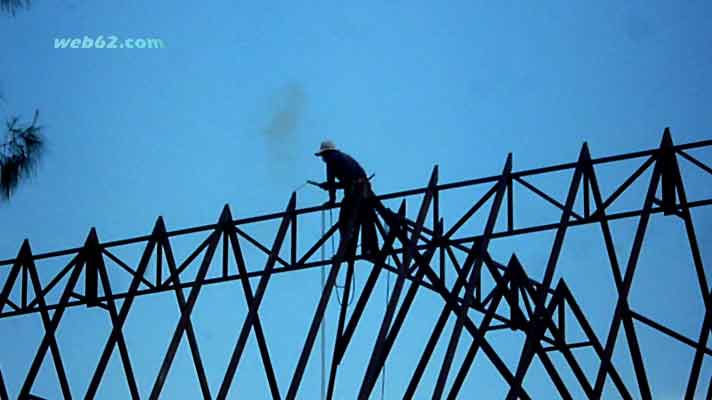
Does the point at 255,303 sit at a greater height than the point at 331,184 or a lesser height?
lesser

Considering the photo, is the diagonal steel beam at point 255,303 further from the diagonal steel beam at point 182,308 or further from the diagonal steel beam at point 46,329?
the diagonal steel beam at point 46,329

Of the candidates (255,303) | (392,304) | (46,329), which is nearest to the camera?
(392,304)

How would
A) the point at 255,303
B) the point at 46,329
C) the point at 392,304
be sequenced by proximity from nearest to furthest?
1. the point at 392,304
2. the point at 255,303
3. the point at 46,329

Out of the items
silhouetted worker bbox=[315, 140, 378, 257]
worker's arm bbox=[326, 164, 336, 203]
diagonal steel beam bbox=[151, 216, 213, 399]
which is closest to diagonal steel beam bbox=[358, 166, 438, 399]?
silhouetted worker bbox=[315, 140, 378, 257]

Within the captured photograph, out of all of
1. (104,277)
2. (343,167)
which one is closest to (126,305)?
(104,277)

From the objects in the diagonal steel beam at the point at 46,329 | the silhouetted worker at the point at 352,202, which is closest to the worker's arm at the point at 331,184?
the silhouetted worker at the point at 352,202

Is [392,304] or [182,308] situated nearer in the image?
[392,304]

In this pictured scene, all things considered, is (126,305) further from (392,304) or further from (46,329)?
(392,304)

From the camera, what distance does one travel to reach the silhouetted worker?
26.2 meters

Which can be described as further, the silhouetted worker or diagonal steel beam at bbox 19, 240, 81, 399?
diagonal steel beam at bbox 19, 240, 81, 399

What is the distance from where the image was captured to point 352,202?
1036 inches

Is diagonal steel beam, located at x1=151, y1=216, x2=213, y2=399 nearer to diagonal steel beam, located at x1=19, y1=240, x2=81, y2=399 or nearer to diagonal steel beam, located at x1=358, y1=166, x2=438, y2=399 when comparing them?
diagonal steel beam, located at x1=19, y1=240, x2=81, y2=399

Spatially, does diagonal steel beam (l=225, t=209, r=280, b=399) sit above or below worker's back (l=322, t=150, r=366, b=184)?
below

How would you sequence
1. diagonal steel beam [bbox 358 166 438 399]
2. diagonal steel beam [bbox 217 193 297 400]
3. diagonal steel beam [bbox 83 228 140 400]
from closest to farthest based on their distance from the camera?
1. diagonal steel beam [bbox 358 166 438 399]
2. diagonal steel beam [bbox 217 193 297 400]
3. diagonal steel beam [bbox 83 228 140 400]
